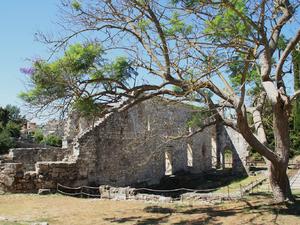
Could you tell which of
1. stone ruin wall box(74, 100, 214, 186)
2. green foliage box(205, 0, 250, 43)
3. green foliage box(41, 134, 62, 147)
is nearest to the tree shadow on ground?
stone ruin wall box(74, 100, 214, 186)

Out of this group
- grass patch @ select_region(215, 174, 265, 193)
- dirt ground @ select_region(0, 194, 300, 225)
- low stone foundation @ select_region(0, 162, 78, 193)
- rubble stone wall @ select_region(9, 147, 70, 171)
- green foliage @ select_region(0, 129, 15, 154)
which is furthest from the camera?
green foliage @ select_region(0, 129, 15, 154)

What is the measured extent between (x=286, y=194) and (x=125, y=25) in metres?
6.13

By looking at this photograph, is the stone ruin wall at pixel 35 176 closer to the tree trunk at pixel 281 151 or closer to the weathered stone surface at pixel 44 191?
the weathered stone surface at pixel 44 191

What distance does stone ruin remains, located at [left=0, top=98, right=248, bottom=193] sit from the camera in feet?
50.7

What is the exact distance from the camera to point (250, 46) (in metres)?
10.6

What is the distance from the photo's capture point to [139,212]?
1173 cm

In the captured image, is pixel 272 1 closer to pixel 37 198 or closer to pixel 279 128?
pixel 279 128

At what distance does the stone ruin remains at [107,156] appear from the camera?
1545cm

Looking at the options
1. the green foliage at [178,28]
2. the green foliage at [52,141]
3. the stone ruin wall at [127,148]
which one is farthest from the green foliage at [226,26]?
the green foliage at [52,141]

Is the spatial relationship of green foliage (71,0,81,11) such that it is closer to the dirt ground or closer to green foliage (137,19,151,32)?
green foliage (137,19,151,32)

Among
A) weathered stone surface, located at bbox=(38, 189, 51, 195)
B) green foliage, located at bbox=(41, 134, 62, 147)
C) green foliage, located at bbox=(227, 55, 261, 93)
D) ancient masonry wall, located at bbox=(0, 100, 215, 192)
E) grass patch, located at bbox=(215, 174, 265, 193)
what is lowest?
weathered stone surface, located at bbox=(38, 189, 51, 195)

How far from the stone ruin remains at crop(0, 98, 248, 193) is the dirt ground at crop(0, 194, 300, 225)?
174cm

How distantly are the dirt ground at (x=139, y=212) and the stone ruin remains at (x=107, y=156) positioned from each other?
5.70 ft

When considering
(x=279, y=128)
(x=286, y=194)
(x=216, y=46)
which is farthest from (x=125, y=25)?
(x=286, y=194)
